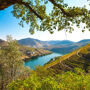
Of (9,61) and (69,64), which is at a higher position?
(9,61)

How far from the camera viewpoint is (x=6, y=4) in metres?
3.56

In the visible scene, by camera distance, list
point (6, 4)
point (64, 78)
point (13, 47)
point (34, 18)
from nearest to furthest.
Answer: point (6, 4), point (64, 78), point (34, 18), point (13, 47)

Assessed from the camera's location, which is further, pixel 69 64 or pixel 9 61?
pixel 69 64

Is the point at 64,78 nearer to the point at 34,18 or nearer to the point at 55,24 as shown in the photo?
the point at 55,24

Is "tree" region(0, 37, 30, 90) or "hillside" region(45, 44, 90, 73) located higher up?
"tree" region(0, 37, 30, 90)

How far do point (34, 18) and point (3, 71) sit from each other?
70.6 feet

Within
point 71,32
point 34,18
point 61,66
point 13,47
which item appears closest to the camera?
point 71,32

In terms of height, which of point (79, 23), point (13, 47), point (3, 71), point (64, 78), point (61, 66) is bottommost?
point (61, 66)

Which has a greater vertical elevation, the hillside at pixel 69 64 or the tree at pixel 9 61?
the tree at pixel 9 61

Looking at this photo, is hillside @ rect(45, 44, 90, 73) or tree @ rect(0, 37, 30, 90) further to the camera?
hillside @ rect(45, 44, 90, 73)

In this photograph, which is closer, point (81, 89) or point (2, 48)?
point (81, 89)

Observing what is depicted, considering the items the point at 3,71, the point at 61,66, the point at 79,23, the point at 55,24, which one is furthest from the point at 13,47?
the point at 61,66

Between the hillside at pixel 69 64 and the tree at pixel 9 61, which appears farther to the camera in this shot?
the hillside at pixel 69 64

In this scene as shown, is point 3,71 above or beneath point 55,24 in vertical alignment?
beneath
